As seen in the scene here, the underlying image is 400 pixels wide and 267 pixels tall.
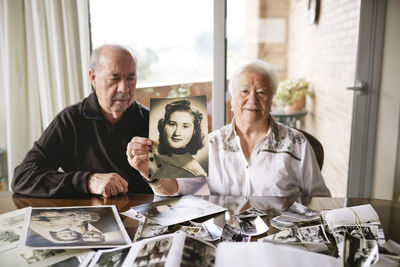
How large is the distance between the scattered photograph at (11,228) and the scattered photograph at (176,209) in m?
0.36

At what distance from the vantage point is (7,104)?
2.09 metres

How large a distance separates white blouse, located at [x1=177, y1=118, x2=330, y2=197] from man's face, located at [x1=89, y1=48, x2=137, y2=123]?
463 mm

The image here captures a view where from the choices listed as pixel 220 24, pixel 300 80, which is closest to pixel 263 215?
pixel 220 24

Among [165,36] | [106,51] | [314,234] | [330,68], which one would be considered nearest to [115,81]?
[106,51]

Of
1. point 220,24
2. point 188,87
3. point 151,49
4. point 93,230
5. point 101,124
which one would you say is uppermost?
point 220,24

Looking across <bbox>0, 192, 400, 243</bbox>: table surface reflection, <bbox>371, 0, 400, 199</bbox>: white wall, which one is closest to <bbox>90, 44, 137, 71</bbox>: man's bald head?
<bbox>0, 192, 400, 243</bbox>: table surface reflection

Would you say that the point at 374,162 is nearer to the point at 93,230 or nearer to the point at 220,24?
the point at 220,24

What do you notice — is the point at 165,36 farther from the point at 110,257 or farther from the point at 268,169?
the point at 110,257

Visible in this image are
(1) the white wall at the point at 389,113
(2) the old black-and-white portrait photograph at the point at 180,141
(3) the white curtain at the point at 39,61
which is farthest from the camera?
(1) the white wall at the point at 389,113

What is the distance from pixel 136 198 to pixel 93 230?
309 millimetres

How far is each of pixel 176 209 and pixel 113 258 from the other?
371mm

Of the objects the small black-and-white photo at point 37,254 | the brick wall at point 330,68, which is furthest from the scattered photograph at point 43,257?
the brick wall at point 330,68

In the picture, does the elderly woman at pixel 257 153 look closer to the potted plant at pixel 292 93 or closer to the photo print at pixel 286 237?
the photo print at pixel 286 237

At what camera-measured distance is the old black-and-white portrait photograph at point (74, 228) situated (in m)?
0.99
